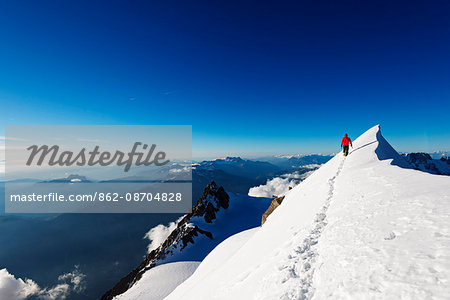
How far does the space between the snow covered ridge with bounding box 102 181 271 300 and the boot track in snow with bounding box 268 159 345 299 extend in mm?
44791

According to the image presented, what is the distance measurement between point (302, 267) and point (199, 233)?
237 ft

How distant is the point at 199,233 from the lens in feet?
233

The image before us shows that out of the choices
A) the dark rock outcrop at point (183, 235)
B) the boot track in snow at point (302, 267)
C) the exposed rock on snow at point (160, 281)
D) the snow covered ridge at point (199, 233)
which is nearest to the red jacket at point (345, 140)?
the boot track in snow at point (302, 267)

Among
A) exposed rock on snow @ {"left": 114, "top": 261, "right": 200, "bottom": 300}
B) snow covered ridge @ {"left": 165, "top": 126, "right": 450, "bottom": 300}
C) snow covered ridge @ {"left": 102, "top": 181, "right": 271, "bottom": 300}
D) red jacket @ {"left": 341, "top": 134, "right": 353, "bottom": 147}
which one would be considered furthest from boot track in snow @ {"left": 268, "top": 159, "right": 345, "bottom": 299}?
snow covered ridge @ {"left": 102, "top": 181, "right": 271, "bottom": 300}

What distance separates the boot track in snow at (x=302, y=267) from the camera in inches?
217

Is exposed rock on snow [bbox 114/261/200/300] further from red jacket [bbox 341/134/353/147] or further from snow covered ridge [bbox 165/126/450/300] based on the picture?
red jacket [bbox 341/134/353/147]

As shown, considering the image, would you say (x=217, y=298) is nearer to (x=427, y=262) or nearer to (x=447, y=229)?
(x=427, y=262)

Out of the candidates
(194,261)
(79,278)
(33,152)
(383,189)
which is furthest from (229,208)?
(79,278)

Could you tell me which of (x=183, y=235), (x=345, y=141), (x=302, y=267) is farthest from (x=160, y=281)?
(x=345, y=141)

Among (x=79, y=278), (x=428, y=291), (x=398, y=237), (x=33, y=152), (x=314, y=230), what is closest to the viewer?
(x=428, y=291)

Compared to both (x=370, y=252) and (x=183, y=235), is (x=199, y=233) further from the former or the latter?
(x=370, y=252)

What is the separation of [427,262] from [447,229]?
81.5 inches

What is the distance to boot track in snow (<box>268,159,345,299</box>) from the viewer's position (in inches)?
217

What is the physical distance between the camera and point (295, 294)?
5.45 meters
